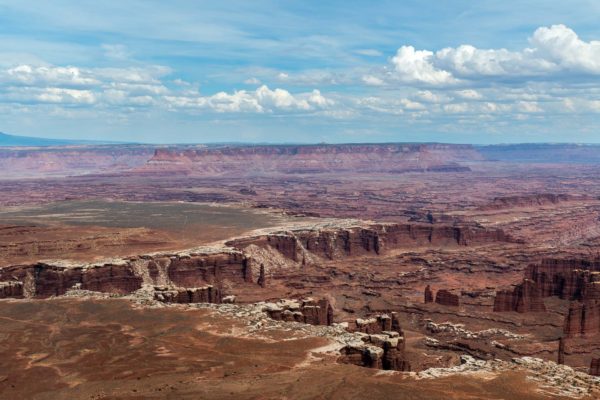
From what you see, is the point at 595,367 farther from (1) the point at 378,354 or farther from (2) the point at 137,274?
(2) the point at 137,274

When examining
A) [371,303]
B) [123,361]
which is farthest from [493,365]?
[371,303]

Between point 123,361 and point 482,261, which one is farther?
point 482,261

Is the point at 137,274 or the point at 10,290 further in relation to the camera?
the point at 137,274

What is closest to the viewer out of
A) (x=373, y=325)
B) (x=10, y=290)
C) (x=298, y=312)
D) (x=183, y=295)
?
(x=373, y=325)

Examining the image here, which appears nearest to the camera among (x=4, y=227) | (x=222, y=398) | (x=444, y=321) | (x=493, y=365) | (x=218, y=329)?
(x=222, y=398)

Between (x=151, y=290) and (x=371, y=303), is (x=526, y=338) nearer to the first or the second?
(x=371, y=303)

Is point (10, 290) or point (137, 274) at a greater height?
point (10, 290)

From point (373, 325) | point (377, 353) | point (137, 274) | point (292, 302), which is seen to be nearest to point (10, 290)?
point (137, 274)
